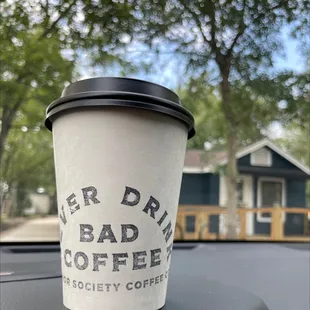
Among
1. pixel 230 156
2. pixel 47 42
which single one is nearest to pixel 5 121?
pixel 47 42

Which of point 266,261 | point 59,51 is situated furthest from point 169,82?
point 266,261

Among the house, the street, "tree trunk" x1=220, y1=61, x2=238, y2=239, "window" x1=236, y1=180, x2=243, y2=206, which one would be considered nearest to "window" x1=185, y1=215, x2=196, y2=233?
the house

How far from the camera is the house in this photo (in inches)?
82.7

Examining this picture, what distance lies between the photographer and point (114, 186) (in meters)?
0.50

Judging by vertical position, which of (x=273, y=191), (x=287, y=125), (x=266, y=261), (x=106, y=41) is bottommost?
(x=266, y=261)

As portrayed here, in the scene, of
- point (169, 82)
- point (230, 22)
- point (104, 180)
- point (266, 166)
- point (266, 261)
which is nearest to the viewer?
point (104, 180)

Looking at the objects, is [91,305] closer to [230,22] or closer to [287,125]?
[230,22]

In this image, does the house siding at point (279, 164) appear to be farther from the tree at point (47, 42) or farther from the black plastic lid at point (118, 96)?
the black plastic lid at point (118, 96)

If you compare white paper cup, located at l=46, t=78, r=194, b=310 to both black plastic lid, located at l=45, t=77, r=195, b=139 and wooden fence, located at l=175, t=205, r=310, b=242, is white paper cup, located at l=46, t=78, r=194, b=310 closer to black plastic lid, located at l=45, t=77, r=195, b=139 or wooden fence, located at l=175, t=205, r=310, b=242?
black plastic lid, located at l=45, t=77, r=195, b=139

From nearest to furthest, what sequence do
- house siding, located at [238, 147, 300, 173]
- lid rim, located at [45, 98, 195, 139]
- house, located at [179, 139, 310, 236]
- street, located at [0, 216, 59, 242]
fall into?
lid rim, located at [45, 98, 195, 139]
street, located at [0, 216, 59, 242]
house, located at [179, 139, 310, 236]
house siding, located at [238, 147, 300, 173]

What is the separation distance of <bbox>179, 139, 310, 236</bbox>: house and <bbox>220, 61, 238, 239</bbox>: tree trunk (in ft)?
0.13

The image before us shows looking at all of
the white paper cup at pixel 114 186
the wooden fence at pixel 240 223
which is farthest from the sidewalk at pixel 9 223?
the white paper cup at pixel 114 186

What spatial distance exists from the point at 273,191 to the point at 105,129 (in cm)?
243

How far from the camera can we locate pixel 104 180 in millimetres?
503
